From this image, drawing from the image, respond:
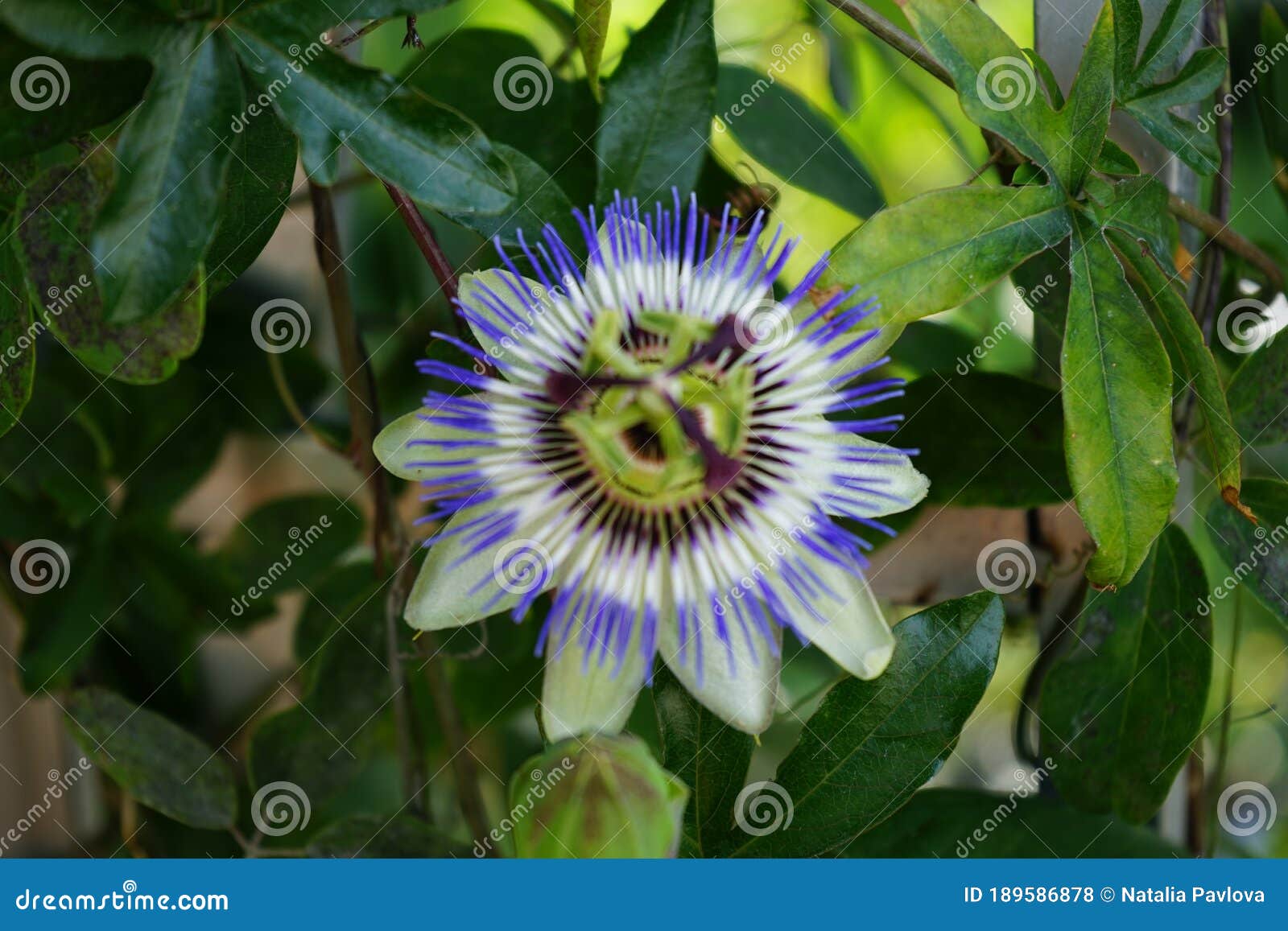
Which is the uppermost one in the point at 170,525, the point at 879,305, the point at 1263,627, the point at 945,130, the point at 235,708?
the point at 945,130

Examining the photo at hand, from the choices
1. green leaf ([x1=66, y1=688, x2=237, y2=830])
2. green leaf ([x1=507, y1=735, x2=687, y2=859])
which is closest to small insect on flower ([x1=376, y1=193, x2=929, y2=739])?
green leaf ([x1=507, y1=735, x2=687, y2=859])

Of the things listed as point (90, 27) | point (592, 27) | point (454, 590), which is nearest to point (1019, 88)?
point (592, 27)

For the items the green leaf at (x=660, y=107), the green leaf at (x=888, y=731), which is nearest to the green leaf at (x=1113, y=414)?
the green leaf at (x=888, y=731)

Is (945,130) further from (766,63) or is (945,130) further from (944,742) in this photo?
(944,742)

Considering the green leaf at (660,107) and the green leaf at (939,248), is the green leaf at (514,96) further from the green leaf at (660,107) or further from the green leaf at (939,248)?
the green leaf at (939,248)

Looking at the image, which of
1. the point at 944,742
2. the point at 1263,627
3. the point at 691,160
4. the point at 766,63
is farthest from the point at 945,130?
the point at 944,742

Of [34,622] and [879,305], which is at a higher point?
[879,305]
